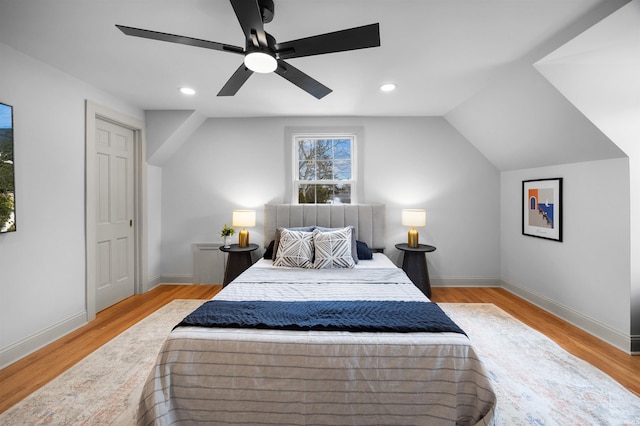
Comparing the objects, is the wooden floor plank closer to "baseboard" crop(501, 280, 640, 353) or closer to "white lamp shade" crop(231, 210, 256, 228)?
"white lamp shade" crop(231, 210, 256, 228)

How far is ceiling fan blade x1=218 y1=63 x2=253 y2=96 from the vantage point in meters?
1.95

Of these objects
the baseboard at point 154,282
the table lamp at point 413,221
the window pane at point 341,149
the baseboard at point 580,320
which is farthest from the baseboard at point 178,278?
the baseboard at point 580,320

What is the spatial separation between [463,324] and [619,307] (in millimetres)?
1256

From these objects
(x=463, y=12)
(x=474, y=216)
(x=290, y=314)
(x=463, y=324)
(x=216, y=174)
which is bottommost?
(x=463, y=324)

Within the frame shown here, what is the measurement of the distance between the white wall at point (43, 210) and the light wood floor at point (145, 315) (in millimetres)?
191

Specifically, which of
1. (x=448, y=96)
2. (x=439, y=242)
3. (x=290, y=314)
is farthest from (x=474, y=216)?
(x=290, y=314)

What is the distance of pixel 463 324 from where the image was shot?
294cm

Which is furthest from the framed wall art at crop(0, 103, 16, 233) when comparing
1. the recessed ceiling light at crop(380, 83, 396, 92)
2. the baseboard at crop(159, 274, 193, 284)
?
the recessed ceiling light at crop(380, 83, 396, 92)

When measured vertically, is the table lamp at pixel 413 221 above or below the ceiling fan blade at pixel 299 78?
below

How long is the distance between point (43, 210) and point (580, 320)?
203 inches

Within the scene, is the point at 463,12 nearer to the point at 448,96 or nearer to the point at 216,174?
the point at 448,96

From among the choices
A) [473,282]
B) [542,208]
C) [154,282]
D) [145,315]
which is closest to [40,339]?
[145,315]

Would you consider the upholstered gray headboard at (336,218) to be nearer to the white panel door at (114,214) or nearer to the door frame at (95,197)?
the door frame at (95,197)

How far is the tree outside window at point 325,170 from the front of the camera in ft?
14.0
